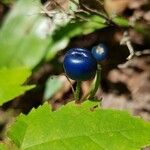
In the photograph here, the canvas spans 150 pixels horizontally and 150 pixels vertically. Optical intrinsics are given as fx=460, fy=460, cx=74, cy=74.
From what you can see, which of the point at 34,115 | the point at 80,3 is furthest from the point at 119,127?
the point at 80,3

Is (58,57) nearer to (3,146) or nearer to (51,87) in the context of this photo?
(51,87)

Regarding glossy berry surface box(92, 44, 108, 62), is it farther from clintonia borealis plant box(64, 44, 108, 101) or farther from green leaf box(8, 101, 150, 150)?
green leaf box(8, 101, 150, 150)

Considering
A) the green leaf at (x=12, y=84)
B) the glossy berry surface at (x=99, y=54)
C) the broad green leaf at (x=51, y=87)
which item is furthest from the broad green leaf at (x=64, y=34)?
the green leaf at (x=12, y=84)

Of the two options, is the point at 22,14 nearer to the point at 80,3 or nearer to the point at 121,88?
the point at 121,88

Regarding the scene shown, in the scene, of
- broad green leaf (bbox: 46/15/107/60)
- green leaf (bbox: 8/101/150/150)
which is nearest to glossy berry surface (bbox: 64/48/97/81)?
green leaf (bbox: 8/101/150/150)

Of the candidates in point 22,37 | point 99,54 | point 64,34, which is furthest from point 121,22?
point 99,54

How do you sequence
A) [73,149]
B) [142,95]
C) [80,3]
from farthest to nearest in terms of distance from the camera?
[142,95] < [80,3] < [73,149]
